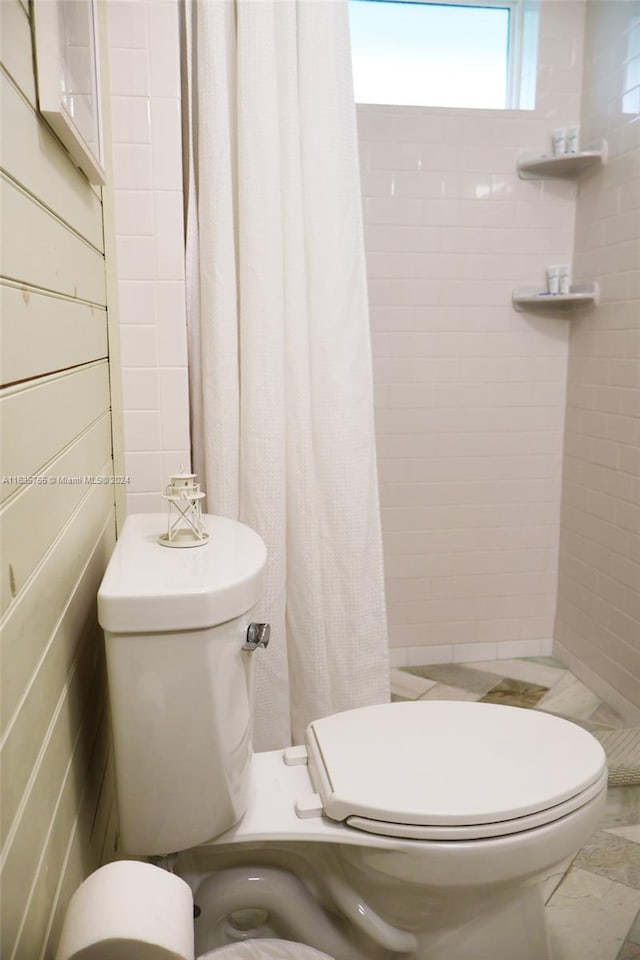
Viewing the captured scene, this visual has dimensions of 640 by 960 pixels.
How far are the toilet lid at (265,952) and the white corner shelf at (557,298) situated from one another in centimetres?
206

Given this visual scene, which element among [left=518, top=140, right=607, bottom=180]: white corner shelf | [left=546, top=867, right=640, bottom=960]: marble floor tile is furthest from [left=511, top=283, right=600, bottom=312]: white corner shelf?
[left=546, top=867, right=640, bottom=960]: marble floor tile

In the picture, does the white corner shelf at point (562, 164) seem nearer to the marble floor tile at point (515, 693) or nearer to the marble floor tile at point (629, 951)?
the marble floor tile at point (515, 693)

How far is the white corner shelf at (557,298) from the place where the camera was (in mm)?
2504

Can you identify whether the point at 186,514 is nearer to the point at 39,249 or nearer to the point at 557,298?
the point at 39,249

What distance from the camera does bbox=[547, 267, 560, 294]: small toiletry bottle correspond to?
8.52 feet

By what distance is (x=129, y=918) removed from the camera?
2.46ft

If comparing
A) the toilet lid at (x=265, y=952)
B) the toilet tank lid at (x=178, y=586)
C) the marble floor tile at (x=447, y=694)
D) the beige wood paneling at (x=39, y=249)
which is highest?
the beige wood paneling at (x=39, y=249)

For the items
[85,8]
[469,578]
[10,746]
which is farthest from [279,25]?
[469,578]

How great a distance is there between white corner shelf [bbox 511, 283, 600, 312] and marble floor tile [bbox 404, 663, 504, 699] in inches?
49.7

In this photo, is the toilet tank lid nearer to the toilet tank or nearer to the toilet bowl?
the toilet tank

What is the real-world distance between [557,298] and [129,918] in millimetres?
2258

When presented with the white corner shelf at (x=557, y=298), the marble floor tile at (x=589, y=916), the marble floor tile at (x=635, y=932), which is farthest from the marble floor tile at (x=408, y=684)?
the white corner shelf at (x=557, y=298)

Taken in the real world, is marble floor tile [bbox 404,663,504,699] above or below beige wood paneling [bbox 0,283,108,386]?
below

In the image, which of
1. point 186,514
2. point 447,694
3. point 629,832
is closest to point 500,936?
point 629,832
